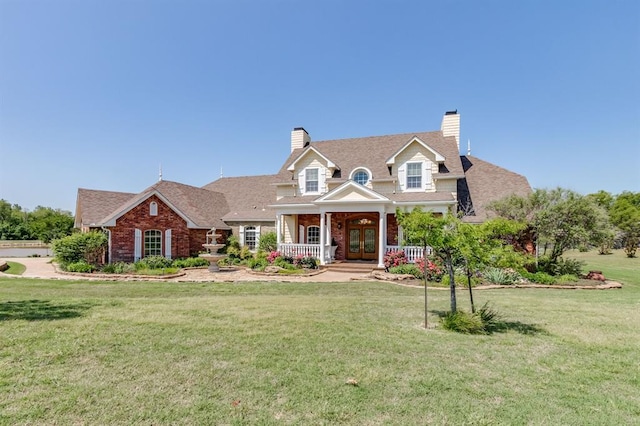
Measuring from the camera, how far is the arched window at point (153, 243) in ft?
63.7

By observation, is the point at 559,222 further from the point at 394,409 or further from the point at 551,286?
the point at 394,409

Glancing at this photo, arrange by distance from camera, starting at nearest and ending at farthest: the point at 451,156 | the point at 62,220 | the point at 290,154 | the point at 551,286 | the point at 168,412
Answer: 1. the point at 168,412
2. the point at 551,286
3. the point at 451,156
4. the point at 290,154
5. the point at 62,220

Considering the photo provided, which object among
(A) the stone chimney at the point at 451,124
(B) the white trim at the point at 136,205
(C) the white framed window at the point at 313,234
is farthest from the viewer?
(C) the white framed window at the point at 313,234

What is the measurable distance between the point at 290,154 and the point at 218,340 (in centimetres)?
2025

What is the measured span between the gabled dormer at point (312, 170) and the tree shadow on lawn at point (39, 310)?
589 inches

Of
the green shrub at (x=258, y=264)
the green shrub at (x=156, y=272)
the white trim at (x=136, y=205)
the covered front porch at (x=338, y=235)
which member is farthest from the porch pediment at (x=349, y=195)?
the green shrub at (x=156, y=272)

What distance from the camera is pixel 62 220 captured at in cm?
3203

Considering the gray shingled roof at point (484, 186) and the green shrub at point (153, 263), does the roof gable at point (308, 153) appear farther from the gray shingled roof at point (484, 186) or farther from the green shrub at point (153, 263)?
the green shrub at point (153, 263)

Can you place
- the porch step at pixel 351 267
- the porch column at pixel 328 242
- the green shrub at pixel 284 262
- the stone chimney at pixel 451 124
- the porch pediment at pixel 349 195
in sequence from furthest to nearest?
the stone chimney at pixel 451 124, the porch column at pixel 328 242, the porch pediment at pixel 349 195, the porch step at pixel 351 267, the green shrub at pixel 284 262

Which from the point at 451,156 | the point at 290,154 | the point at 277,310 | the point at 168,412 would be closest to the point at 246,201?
the point at 290,154

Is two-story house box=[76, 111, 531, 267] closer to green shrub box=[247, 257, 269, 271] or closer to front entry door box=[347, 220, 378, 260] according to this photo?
front entry door box=[347, 220, 378, 260]

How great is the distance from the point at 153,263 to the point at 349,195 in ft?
37.1

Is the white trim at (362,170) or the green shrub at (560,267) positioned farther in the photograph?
the white trim at (362,170)

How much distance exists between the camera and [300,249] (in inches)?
779
